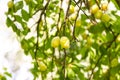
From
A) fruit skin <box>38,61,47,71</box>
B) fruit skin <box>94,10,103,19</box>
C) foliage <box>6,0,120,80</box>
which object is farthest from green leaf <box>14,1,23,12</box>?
fruit skin <box>94,10,103,19</box>

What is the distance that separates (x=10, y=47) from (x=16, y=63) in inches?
16.9

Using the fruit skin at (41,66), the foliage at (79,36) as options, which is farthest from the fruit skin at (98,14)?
the fruit skin at (41,66)

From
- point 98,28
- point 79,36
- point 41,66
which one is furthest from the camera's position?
point 79,36

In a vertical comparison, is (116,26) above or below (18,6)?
below

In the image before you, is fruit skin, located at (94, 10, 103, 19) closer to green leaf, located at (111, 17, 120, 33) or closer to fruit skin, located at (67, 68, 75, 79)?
green leaf, located at (111, 17, 120, 33)

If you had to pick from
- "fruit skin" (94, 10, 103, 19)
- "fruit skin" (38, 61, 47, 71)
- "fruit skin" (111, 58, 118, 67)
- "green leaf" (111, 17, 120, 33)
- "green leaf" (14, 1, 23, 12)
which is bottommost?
"fruit skin" (111, 58, 118, 67)

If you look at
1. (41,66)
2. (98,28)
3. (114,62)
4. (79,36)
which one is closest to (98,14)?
(98,28)

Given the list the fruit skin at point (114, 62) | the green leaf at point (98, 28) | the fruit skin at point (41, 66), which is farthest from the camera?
the fruit skin at point (41, 66)

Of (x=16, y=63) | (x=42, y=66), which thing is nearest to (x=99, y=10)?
(x=42, y=66)

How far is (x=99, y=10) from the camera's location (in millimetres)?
1097

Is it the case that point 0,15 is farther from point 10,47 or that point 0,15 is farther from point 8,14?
point 8,14

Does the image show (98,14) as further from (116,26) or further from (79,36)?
(79,36)

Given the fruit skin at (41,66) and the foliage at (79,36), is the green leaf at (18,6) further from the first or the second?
the fruit skin at (41,66)

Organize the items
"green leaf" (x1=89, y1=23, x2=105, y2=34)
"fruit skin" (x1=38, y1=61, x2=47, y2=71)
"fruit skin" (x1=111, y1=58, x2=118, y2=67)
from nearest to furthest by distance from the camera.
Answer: "green leaf" (x1=89, y1=23, x2=105, y2=34) < "fruit skin" (x1=111, y1=58, x2=118, y2=67) < "fruit skin" (x1=38, y1=61, x2=47, y2=71)
